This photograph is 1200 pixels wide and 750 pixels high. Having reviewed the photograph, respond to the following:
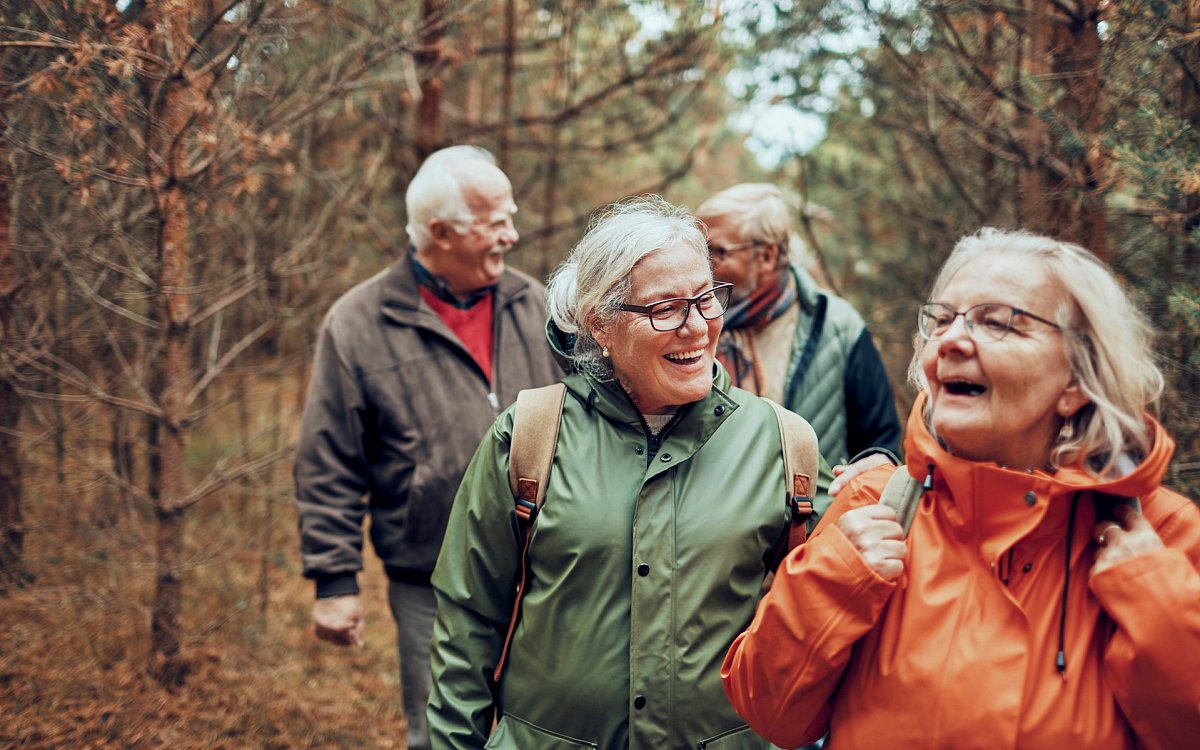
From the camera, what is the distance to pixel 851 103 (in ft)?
22.2

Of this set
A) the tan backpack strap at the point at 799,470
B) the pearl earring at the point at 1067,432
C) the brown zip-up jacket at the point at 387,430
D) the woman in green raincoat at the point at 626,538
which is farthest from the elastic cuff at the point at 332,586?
the pearl earring at the point at 1067,432

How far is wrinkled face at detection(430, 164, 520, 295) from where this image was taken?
3787mm

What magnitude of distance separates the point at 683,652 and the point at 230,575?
5.39 m

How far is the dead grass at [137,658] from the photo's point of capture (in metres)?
4.32

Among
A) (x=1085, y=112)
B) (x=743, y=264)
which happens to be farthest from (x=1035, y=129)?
(x=743, y=264)

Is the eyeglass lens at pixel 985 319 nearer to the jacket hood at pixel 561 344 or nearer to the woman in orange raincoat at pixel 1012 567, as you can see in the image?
the woman in orange raincoat at pixel 1012 567

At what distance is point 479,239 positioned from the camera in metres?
3.78

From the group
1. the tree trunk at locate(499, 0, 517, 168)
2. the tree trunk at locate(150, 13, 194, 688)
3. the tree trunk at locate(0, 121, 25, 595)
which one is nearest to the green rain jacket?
the tree trunk at locate(150, 13, 194, 688)

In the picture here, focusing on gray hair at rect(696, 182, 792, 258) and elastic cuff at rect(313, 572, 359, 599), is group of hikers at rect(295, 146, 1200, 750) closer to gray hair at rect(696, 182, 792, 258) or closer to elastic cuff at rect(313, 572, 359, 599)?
elastic cuff at rect(313, 572, 359, 599)

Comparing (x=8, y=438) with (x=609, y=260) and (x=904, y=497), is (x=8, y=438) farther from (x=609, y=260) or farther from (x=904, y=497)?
(x=904, y=497)

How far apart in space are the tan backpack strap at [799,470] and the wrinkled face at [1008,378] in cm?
53

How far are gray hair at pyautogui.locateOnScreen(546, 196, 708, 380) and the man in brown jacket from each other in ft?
3.73

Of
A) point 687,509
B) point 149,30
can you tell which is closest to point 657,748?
point 687,509

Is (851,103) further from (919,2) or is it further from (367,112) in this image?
(367,112)
